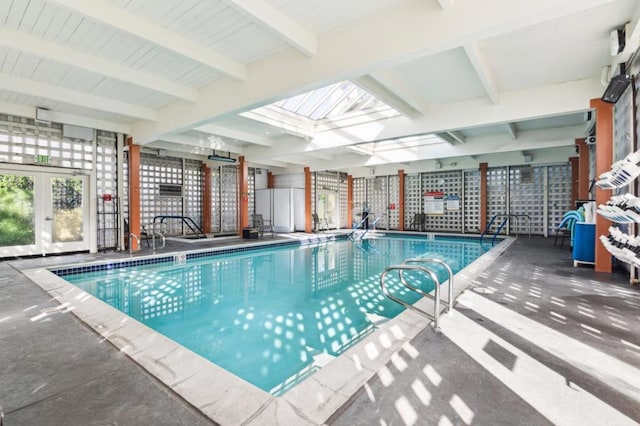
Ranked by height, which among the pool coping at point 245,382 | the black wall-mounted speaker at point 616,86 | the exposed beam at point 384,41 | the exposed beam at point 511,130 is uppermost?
the exposed beam at point 511,130

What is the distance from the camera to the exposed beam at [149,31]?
301 centimetres

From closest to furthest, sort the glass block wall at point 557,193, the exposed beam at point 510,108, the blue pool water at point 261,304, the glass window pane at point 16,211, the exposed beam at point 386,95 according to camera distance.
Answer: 1. the blue pool water at point 261,304
2. the exposed beam at point 386,95
3. the exposed beam at point 510,108
4. the glass window pane at point 16,211
5. the glass block wall at point 557,193

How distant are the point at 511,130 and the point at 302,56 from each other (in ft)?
20.0

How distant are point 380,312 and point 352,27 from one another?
333 centimetres

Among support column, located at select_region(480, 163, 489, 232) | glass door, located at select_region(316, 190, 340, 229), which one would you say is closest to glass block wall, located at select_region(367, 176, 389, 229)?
glass door, located at select_region(316, 190, 340, 229)

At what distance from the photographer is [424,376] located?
5.96 feet

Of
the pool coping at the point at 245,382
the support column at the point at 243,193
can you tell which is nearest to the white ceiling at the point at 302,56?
the pool coping at the point at 245,382

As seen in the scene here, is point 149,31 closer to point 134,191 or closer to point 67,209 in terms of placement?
point 134,191

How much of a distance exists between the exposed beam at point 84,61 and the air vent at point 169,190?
6.44 metres

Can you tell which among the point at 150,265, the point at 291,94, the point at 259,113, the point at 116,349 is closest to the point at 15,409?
the point at 116,349

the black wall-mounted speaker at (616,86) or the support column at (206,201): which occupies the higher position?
the black wall-mounted speaker at (616,86)

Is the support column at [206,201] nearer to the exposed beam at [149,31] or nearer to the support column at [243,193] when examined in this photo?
the support column at [243,193]

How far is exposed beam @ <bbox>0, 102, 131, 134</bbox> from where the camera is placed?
19.0ft

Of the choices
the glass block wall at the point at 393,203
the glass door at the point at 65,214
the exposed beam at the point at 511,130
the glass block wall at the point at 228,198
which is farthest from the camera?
the glass block wall at the point at 393,203
